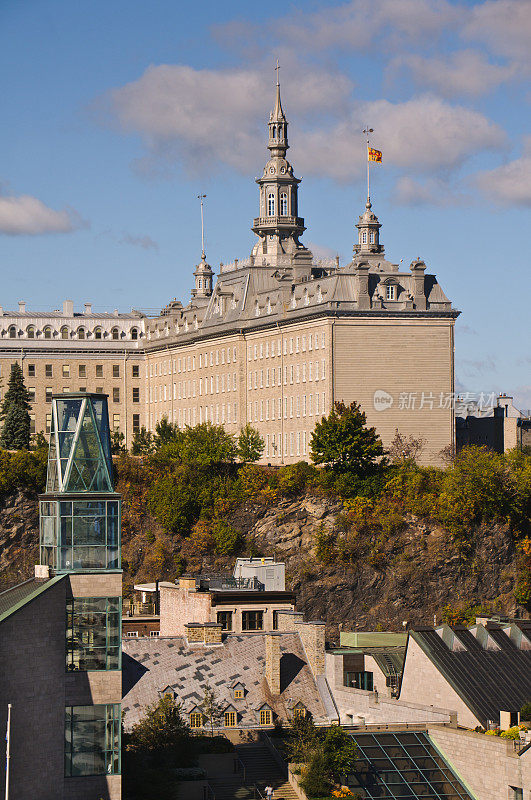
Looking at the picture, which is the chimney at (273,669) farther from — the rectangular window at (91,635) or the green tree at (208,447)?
the green tree at (208,447)

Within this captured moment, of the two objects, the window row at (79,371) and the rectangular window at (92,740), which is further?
the window row at (79,371)

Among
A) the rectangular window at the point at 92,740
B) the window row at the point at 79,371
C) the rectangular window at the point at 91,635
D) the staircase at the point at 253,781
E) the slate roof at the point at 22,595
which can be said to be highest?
the window row at the point at 79,371

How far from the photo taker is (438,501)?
13612 centimetres

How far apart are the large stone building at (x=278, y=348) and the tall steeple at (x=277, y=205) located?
143mm

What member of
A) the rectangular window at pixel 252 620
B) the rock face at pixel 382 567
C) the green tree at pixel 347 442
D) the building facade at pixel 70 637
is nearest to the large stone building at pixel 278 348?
the green tree at pixel 347 442

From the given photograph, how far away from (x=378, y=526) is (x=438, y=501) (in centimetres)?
524

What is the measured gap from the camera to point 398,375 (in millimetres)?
144375

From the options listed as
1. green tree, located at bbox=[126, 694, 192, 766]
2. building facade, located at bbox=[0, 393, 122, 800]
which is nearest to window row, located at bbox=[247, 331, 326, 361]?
green tree, located at bbox=[126, 694, 192, 766]

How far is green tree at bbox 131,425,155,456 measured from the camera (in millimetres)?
170625

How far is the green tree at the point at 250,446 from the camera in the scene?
499ft

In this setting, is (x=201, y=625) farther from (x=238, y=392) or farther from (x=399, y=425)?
(x=238, y=392)

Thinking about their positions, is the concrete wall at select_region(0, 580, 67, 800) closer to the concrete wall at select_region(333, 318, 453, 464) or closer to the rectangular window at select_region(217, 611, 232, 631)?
the rectangular window at select_region(217, 611, 232, 631)

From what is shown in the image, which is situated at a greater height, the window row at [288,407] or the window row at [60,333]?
the window row at [60,333]

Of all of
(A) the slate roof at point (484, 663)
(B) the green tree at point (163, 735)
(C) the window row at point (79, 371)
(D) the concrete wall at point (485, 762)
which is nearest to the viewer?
(D) the concrete wall at point (485, 762)
